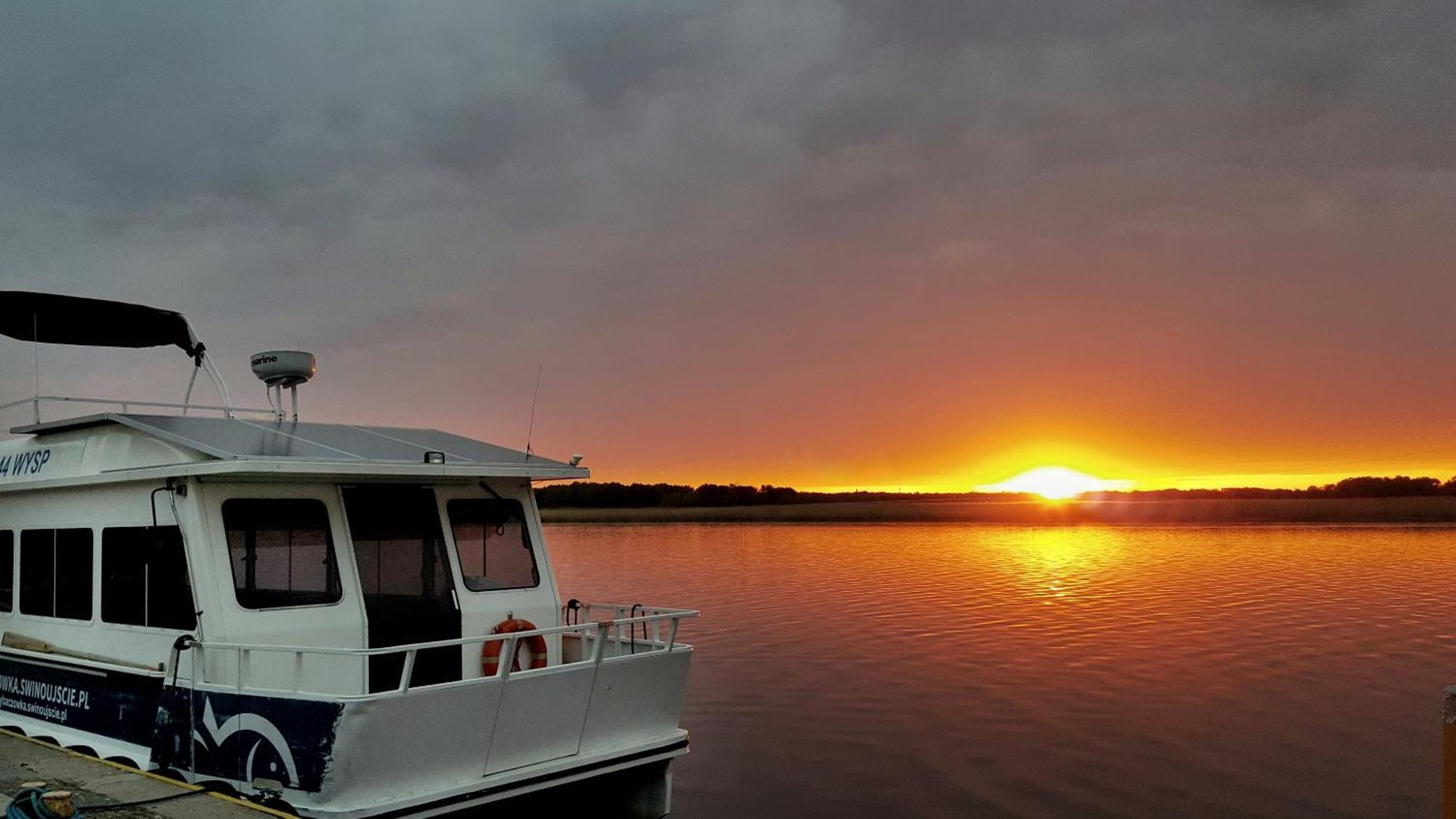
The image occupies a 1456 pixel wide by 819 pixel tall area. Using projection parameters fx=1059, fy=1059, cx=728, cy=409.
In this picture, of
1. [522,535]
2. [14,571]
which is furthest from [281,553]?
[14,571]

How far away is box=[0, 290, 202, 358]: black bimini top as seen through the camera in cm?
1074

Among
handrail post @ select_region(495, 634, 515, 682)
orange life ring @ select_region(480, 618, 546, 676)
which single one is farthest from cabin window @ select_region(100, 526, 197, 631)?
handrail post @ select_region(495, 634, 515, 682)

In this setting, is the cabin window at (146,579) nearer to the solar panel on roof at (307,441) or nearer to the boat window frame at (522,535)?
the solar panel on roof at (307,441)

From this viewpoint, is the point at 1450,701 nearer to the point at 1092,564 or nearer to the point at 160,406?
the point at 160,406

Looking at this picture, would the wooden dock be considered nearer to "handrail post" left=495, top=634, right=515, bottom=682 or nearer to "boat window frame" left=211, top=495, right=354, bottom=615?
"boat window frame" left=211, top=495, right=354, bottom=615

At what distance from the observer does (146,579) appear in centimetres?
813

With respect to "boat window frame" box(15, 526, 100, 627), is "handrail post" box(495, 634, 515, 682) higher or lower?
lower

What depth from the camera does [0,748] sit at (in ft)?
27.8

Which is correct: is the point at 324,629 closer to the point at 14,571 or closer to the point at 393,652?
the point at 393,652

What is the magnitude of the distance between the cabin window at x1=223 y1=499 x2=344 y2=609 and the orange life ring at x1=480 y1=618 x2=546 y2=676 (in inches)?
45.8

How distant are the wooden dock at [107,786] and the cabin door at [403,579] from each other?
1.42 meters

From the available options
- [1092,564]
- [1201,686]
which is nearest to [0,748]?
[1201,686]

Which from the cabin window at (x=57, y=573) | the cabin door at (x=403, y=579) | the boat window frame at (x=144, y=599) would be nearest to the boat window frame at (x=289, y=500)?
the cabin door at (x=403, y=579)

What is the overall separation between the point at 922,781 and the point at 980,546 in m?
34.6
